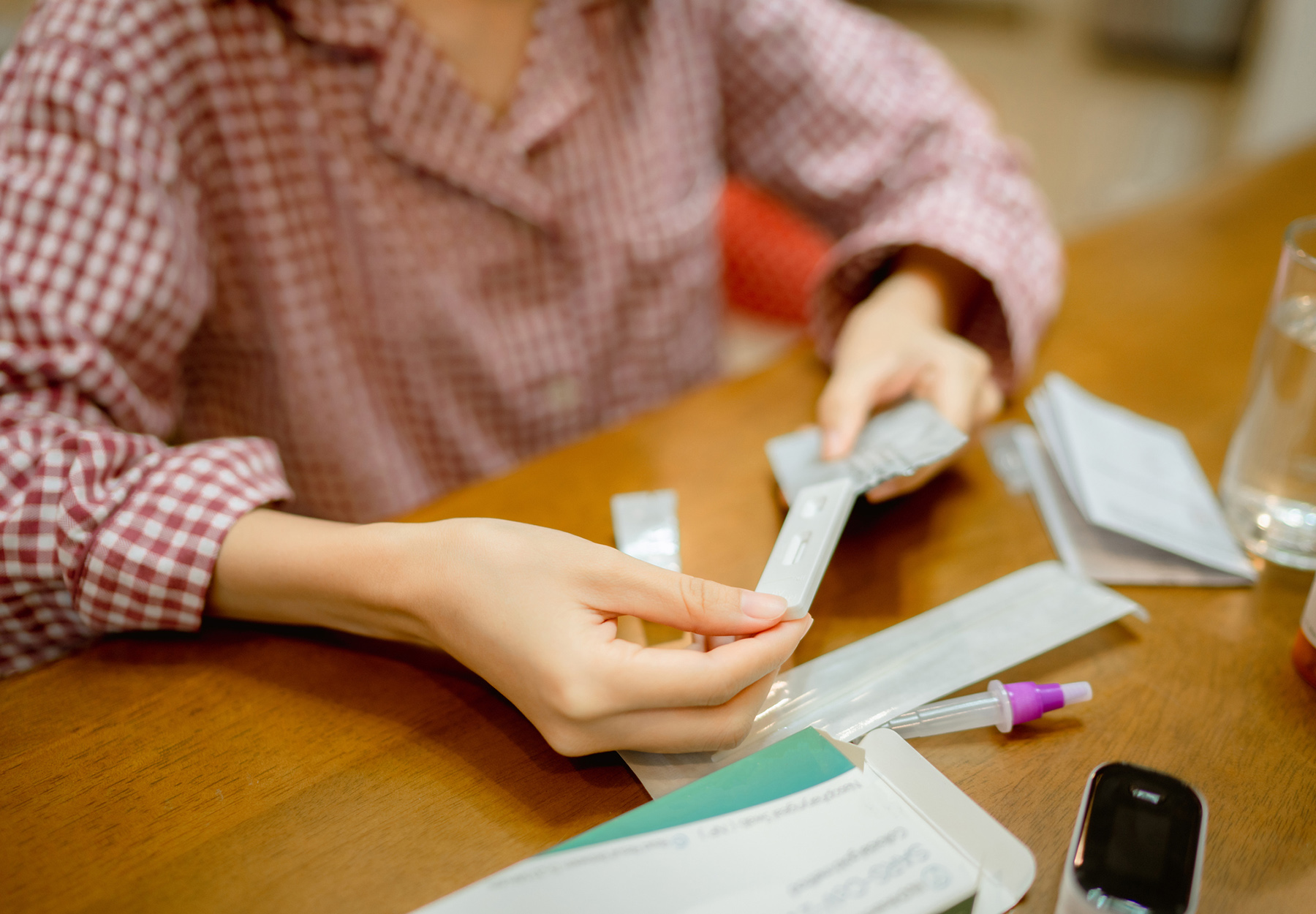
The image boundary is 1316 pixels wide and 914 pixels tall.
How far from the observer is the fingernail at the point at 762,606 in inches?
14.1

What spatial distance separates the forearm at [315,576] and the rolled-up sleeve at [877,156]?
1.35 feet

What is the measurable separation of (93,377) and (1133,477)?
2.05ft

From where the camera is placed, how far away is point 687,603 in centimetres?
36

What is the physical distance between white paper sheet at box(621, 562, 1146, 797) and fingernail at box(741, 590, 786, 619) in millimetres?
53

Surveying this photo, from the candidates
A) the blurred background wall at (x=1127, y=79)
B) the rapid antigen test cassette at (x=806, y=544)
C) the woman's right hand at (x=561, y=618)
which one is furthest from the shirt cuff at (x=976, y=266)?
the blurred background wall at (x=1127, y=79)

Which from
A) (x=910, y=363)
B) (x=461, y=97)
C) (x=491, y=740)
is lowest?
(x=491, y=740)

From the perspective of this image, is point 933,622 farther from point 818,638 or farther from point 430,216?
point 430,216

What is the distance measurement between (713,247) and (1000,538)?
18.4 inches

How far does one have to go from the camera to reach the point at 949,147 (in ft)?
2.47

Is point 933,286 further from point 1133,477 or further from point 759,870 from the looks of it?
point 759,870

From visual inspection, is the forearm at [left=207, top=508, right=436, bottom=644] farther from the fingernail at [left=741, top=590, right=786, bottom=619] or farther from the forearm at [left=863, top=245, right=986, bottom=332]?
the forearm at [left=863, top=245, right=986, bottom=332]

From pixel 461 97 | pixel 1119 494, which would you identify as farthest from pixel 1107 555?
pixel 461 97

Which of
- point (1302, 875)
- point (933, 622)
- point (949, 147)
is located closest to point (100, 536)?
point (933, 622)

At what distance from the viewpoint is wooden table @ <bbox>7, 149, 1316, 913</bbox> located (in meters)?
0.33
